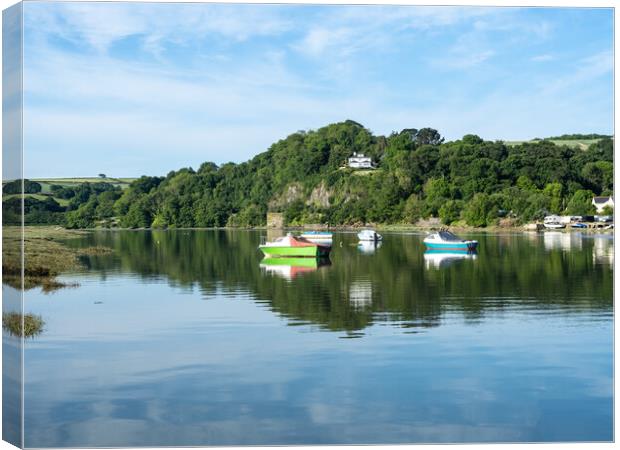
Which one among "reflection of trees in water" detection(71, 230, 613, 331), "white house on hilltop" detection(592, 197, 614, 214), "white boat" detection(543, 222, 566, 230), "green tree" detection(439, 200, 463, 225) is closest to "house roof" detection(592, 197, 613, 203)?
"white house on hilltop" detection(592, 197, 614, 214)

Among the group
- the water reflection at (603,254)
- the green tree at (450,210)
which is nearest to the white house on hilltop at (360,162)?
the green tree at (450,210)

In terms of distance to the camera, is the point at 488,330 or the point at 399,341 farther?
the point at 488,330

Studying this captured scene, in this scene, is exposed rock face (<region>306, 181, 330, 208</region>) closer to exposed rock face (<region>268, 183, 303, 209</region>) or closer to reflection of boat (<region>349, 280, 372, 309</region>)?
exposed rock face (<region>268, 183, 303, 209</region>)

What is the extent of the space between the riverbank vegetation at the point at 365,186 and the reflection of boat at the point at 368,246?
6248mm

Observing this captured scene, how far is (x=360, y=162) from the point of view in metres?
59.6

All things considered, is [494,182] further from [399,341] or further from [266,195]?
[399,341]

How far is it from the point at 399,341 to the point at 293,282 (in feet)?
35.4

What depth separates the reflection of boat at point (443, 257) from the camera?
30.0 meters

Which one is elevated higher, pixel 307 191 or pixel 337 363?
pixel 307 191

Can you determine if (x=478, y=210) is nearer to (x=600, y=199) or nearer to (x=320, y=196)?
(x=320, y=196)

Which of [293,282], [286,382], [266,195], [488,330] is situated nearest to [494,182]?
[266,195]

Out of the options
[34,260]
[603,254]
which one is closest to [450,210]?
[603,254]

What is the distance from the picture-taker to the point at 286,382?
9383 millimetres

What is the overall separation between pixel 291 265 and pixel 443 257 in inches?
292
